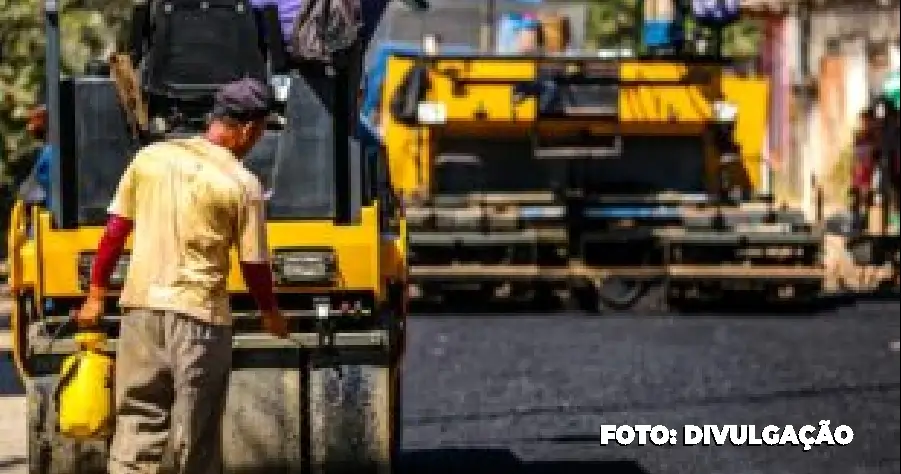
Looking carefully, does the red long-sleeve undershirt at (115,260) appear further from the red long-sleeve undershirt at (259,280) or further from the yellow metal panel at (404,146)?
the yellow metal panel at (404,146)

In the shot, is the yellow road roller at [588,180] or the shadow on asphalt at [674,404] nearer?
the shadow on asphalt at [674,404]

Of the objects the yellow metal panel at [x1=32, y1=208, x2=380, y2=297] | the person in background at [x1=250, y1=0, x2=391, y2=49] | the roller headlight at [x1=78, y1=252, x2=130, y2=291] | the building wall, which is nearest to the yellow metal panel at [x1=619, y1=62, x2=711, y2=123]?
the building wall

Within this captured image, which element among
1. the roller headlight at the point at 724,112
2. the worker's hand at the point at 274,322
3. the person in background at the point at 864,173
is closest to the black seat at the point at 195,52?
the worker's hand at the point at 274,322

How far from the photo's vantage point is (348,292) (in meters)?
9.96

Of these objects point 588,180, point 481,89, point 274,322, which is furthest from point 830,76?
point 274,322

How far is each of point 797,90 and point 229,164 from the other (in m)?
34.8

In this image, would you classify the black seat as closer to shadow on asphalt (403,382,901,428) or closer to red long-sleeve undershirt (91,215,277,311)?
red long-sleeve undershirt (91,215,277,311)

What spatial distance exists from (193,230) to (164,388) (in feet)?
1.91

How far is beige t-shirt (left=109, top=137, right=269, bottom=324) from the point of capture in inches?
328

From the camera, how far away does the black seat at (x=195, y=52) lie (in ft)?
33.7

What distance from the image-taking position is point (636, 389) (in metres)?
15.6

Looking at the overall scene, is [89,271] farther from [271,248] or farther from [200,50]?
[200,50]

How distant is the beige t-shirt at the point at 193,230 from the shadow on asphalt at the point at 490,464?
3.33m

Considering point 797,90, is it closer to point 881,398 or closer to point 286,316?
point 881,398
